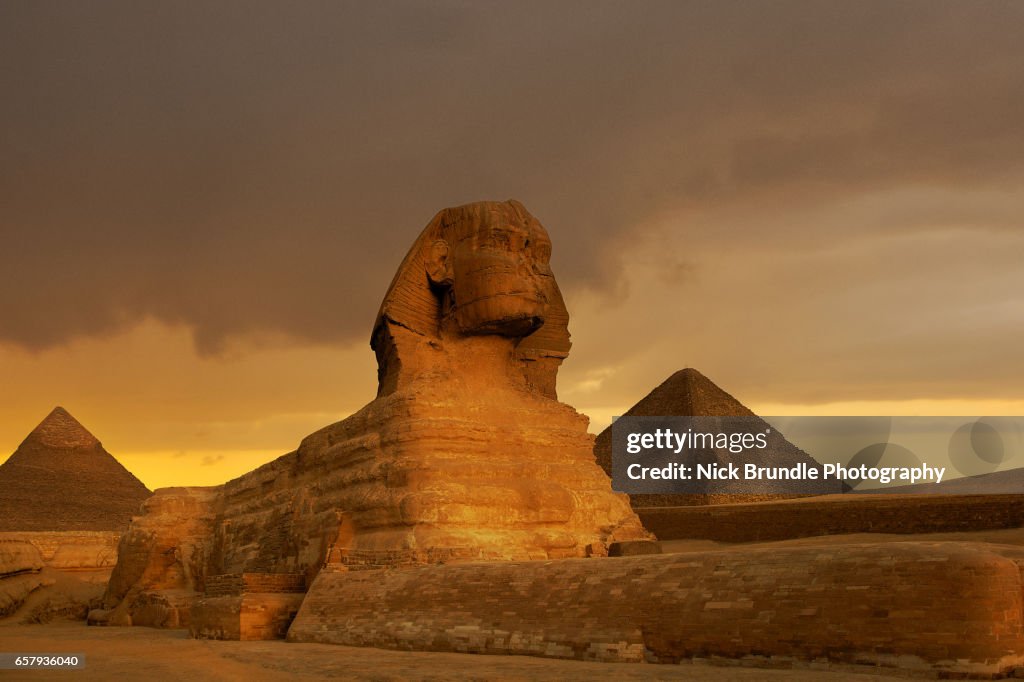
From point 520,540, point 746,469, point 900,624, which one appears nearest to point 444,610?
point 520,540

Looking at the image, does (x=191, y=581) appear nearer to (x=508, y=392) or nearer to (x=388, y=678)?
(x=508, y=392)

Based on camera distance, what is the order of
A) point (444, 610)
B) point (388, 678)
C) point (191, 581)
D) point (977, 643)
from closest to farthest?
point (977, 643) < point (388, 678) < point (444, 610) < point (191, 581)

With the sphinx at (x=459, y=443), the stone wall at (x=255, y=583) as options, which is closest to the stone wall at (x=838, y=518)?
the sphinx at (x=459, y=443)

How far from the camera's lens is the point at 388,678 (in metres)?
5.54

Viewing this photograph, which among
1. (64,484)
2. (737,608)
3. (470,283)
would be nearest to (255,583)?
(470,283)

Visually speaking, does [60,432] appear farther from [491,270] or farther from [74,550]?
[491,270]

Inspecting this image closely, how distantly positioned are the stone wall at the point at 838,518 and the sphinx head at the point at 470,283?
557 inches

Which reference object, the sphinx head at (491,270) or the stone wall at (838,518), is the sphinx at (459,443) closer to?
the sphinx head at (491,270)

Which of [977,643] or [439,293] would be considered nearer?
[977,643]

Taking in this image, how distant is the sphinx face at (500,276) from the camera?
9477mm

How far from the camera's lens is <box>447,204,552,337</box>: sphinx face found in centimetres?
948

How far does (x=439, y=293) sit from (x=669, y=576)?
488cm

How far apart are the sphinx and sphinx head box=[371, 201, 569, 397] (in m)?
0.01

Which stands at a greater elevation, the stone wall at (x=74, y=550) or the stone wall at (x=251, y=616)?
the stone wall at (x=74, y=550)
